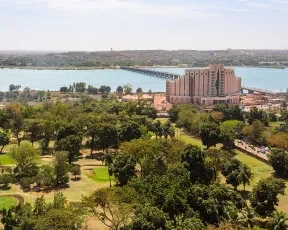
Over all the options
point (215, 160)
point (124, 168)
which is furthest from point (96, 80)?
point (124, 168)

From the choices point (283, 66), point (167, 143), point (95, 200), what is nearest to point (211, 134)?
point (167, 143)

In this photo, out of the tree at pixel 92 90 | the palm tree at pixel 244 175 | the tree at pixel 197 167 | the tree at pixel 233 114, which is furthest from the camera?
the tree at pixel 92 90

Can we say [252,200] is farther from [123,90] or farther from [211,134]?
[123,90]

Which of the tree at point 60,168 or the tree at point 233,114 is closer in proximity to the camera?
the tree at point 60,168

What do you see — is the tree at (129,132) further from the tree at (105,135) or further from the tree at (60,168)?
the tree at (60,168)

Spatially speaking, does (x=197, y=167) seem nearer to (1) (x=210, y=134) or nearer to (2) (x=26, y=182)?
(1) (x=210, y=134)

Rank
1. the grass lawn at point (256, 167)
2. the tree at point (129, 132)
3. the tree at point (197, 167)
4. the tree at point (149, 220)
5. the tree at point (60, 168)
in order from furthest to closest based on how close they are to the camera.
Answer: the tree at point (129, 132)
the grass lawn at point (256, 167)
the tree at point (60, 168)
the tree at point (197, 167)
the tree at point (149, 220)

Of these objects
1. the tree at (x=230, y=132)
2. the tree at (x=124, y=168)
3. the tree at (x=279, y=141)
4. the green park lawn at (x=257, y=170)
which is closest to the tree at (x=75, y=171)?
the tree at (x=124, y=168)

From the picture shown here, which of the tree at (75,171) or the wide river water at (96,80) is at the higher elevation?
the wide river water at (96,80)

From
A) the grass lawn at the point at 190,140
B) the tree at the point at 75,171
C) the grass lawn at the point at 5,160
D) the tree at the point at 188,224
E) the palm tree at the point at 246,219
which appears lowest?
the grass lawn at the point at 5,160
